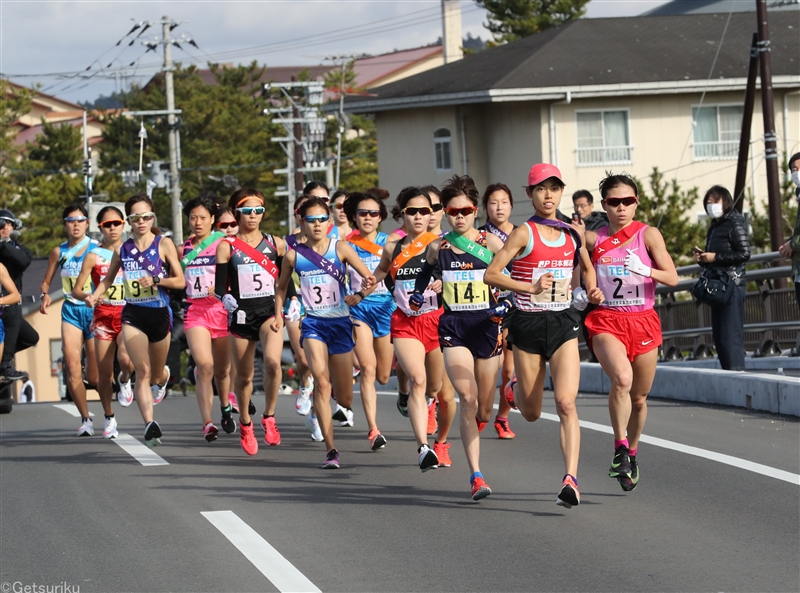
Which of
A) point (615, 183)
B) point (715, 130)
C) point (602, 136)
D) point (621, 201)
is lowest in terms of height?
point (621, 201)

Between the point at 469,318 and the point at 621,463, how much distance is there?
1.49 m

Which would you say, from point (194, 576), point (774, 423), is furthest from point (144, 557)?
point (774, 423)

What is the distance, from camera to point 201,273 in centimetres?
1224

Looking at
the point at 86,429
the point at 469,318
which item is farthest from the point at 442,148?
the point at 469,318

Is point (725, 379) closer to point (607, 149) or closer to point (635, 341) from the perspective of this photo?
point (635, 341)

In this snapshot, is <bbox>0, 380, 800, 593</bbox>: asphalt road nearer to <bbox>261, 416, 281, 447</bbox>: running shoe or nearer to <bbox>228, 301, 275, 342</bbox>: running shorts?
<bbox>261, 416, 281, 447</bbox>: running shoe

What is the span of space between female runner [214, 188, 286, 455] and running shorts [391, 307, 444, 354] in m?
1.69

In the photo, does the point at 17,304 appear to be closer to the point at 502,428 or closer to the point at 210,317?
the point at 210,317

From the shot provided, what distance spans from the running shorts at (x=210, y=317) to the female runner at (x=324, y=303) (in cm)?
134

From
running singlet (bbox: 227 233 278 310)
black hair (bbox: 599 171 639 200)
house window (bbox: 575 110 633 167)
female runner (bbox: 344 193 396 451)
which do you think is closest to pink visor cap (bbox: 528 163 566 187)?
black hair (bbox: 599 171 639 200)

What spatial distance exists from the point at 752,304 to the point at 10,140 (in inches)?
2234

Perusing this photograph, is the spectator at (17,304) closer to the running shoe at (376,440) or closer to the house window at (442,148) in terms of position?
the running shoe at (376,440)

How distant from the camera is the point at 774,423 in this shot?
1241 centimetres

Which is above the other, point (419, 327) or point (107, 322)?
point (107, 322)
